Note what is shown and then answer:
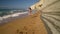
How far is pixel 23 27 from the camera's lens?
1440 millimetres

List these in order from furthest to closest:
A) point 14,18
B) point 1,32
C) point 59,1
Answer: point 14,18
point 1,32
point 59,1

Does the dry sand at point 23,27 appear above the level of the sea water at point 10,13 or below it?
below

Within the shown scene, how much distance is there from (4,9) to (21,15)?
227 mm

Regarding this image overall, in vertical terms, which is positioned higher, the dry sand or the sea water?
the sea water

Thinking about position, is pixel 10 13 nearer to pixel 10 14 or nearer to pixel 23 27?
pixel 10 14

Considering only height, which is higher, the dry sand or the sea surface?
the sea surface

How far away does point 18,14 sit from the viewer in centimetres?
148

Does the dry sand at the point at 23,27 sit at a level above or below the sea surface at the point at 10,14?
below

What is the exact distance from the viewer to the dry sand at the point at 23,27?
1.39 metres

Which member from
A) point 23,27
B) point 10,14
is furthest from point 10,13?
point 23,27

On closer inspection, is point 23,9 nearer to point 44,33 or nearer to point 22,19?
point 22,19

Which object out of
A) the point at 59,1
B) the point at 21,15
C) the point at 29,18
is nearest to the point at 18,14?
the point at 21,15

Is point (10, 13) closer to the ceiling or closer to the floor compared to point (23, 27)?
closer to the ceiling

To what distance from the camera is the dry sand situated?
1392mm
